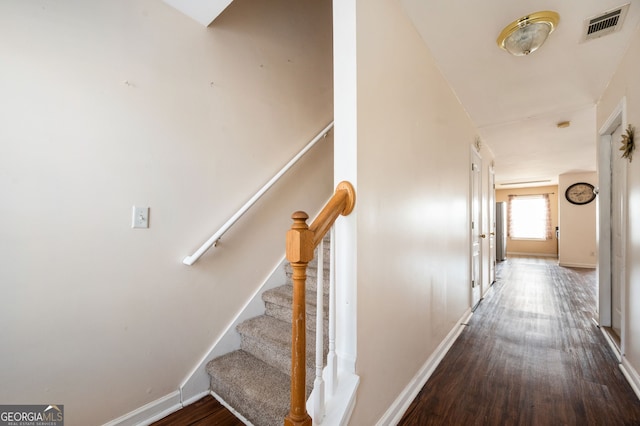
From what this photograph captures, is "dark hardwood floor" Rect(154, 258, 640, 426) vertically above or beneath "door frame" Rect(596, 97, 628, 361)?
beneath

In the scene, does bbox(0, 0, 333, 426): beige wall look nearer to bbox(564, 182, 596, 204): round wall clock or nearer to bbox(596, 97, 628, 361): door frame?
bbox(596, 97, 628, 361): door frame

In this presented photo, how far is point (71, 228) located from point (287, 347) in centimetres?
125

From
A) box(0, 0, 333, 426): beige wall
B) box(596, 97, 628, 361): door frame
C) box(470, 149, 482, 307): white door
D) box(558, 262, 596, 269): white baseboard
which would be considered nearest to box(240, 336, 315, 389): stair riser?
box(0, 0, 333, 426): beige wall

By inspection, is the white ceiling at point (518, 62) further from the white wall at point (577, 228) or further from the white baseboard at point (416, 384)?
the white wall at point (577, 228)

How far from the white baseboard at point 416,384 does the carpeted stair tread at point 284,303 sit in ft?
2.01

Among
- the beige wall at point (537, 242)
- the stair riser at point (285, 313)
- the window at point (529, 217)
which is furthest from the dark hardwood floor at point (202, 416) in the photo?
the window at point (529, 217)

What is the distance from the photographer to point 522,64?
221 cm

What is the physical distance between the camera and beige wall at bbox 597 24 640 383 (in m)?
1.79

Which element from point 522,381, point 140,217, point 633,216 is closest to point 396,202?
point 140,217

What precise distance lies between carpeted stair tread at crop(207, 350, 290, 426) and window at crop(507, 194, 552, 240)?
10356mm

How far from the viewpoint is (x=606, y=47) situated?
1982 millimetres

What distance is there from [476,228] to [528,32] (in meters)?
2.28

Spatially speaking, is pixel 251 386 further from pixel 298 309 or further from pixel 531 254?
pixel 531 254

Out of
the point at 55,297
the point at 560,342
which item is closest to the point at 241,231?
the point at 55,297
